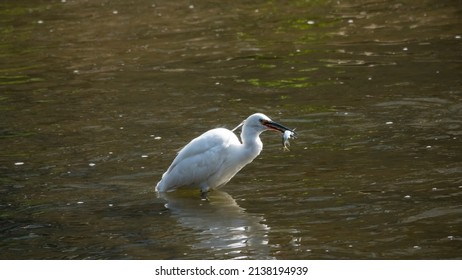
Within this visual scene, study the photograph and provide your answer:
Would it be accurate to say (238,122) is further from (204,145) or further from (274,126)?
(274,126)

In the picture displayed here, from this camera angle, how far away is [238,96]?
14.6 m

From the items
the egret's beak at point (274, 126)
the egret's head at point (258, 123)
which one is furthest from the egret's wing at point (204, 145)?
the egret's beak at point (274, 126)

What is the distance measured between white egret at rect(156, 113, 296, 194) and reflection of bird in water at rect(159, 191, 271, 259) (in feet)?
0.82

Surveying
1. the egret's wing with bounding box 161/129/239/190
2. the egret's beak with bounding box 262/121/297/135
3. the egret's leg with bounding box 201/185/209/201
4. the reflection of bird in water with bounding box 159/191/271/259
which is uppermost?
the egret's beak with bounding box 262/121/297/135

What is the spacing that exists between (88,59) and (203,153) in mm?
7913

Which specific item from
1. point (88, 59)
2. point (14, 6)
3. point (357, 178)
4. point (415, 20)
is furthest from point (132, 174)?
point (14, 6)

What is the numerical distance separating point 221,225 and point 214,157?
41.8 inches

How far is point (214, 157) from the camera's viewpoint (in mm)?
10445

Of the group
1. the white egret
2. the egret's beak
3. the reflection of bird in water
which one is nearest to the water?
the reflection of bird in water

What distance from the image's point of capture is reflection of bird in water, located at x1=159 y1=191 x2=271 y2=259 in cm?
879

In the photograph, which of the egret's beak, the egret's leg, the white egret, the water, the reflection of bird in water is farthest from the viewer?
the egret's leg

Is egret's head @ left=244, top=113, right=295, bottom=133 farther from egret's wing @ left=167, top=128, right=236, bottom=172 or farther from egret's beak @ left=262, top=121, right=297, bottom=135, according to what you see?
egret's wing @ left=167, top=128, right=236, bottom=172

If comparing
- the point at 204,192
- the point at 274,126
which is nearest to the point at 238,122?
the point at 204,192

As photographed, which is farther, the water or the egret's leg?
the egret's leg
